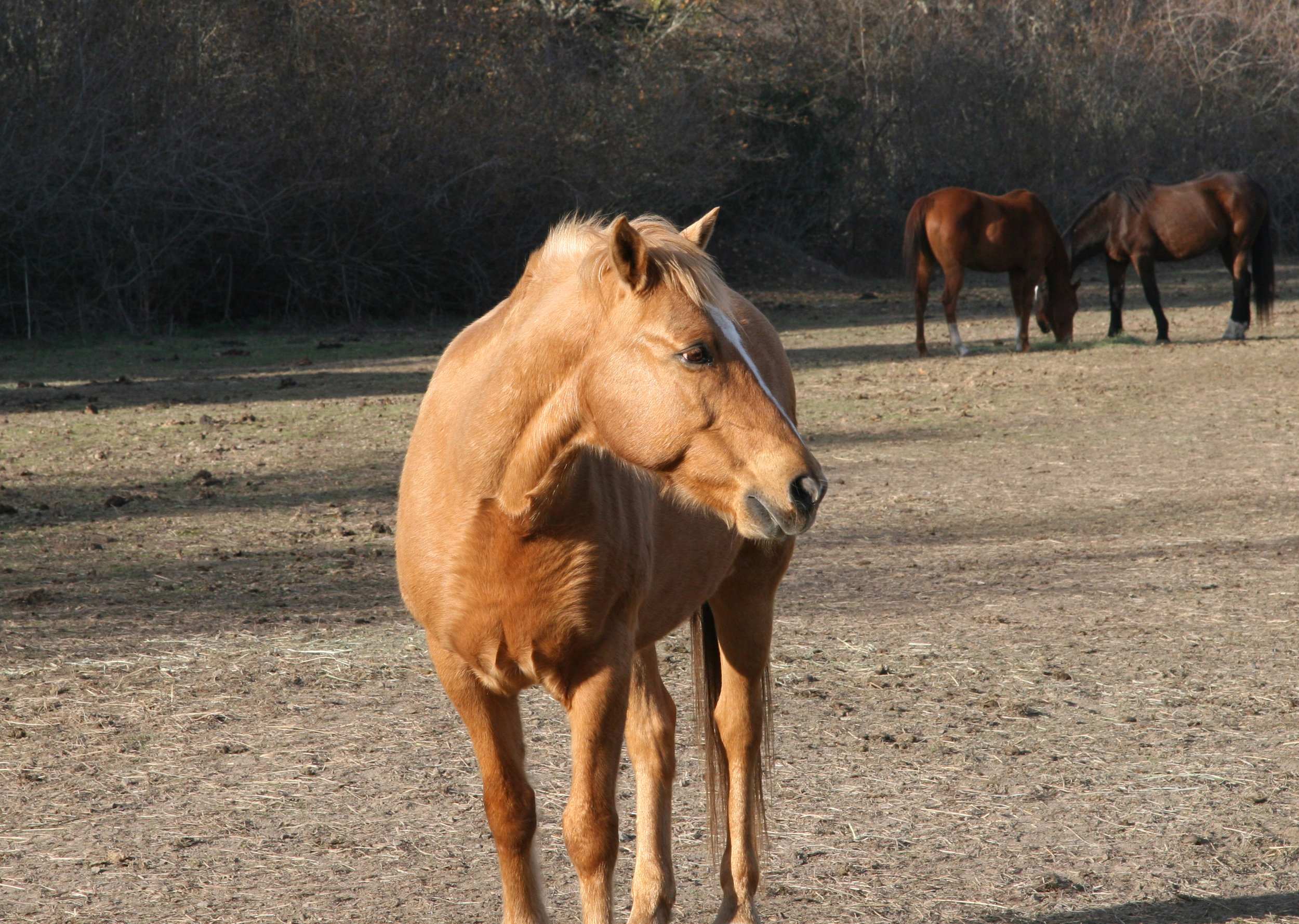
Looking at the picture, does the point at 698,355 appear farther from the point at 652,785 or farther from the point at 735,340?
the point at 652,785

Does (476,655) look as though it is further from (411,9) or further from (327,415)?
(411,9)

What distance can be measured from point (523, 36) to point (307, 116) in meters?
3.86

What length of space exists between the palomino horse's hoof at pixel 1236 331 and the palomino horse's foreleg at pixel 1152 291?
0.71 metres

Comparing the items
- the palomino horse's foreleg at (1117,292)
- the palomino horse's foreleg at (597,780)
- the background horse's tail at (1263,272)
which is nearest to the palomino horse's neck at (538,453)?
the palomino horse's foreleg at (597,780)

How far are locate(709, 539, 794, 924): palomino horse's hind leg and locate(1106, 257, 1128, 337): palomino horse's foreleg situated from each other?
514 inches

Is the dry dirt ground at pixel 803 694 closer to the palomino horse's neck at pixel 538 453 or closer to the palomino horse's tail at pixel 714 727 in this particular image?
the palomino horse's tail at pixel 714 727

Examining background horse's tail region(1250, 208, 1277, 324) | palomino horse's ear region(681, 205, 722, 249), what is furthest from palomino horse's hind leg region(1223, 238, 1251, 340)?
palomino horse's ear region(681, 205, 722, 249)

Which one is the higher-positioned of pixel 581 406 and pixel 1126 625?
pixel 581 406

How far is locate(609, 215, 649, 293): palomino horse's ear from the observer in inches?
84.5

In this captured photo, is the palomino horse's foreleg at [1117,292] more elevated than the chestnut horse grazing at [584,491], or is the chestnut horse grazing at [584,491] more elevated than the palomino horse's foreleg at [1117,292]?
the chestnut horse grazing at [584,491]

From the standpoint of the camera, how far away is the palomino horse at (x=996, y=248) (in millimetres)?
14352

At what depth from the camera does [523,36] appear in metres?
18.7

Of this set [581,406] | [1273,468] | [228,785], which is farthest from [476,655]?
[1273,468]

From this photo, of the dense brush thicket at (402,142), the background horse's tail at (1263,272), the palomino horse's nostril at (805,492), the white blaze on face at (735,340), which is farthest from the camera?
the dense brush thicket at (402,142)
